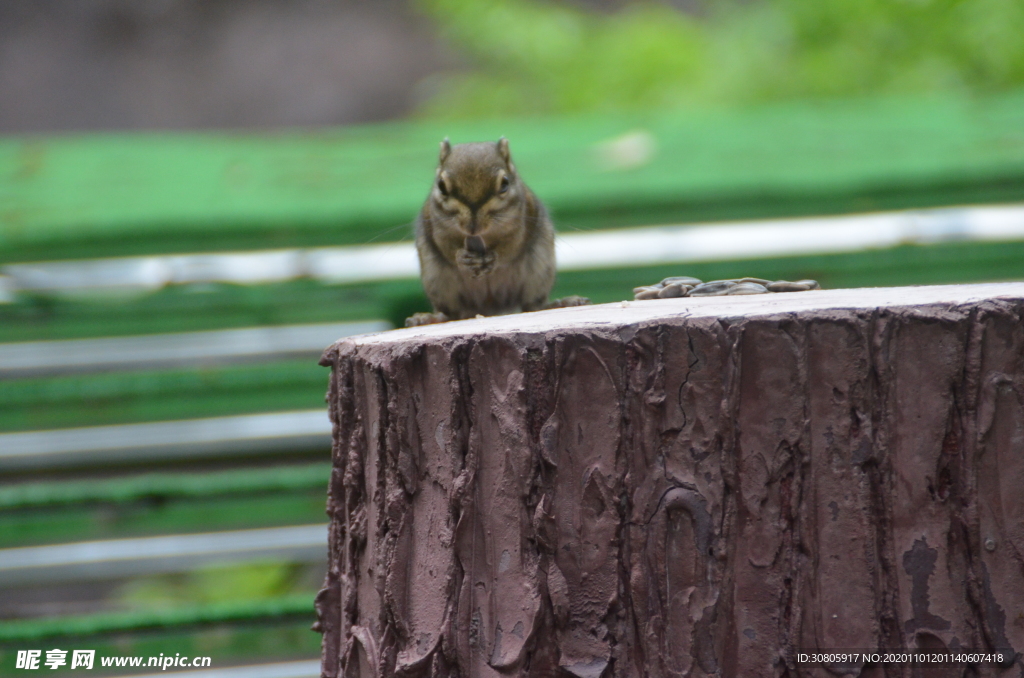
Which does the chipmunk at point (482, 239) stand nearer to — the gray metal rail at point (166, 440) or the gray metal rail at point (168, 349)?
the gray metal rail at point (168, 349)

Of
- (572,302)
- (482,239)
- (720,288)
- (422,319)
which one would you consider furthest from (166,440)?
(720,288)

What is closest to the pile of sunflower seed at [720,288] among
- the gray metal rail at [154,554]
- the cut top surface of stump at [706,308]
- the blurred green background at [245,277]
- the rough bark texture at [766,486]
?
the cut top surface of stump at [706,308]

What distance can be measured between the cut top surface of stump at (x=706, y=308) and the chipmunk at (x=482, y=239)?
0.75 m

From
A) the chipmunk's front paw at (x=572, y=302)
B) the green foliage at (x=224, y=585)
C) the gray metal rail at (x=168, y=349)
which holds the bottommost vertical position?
the green foliage at (x=224, y=585)

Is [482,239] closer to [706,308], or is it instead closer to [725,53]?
[706,308]

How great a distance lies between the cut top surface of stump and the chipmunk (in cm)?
75

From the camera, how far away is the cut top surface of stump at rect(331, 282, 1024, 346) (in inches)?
52.9

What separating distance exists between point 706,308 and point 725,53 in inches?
285

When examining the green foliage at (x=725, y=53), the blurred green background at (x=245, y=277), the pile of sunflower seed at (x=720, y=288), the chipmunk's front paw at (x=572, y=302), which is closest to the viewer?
the pile of sunflower seed at (x=720, y=288)

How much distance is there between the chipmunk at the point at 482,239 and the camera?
2445mm

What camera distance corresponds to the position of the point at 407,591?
1.48 m

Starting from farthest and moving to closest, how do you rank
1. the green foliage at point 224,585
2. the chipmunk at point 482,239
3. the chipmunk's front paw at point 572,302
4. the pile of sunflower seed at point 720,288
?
1. the green foliage at point 224,585
2. the chipmunk at point 482,239
3. the chipmunk's front paw at point 572,302
4. the pile of sunflower seed at point 720,288

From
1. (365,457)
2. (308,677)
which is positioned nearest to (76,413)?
(308,677)

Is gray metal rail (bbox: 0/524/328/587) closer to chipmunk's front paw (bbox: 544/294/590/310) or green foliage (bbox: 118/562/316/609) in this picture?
green foliage (bbox: 118/562/316/609)
